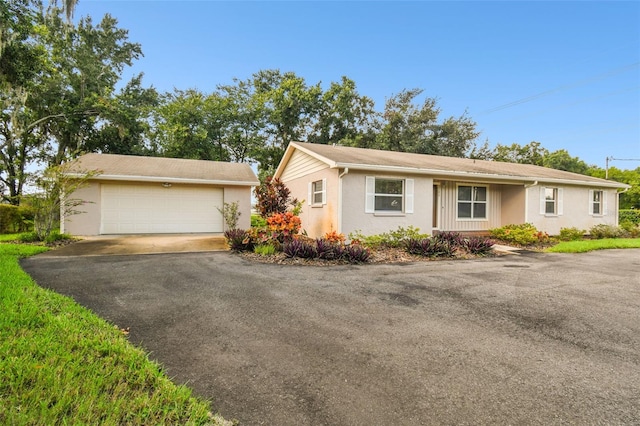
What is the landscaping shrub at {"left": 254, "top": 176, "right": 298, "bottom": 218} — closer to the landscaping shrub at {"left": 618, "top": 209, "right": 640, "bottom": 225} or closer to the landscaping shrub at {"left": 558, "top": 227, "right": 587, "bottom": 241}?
the landscaping shrub at {"left": 558, "top": 227, "right": 587, "bottom": 241}

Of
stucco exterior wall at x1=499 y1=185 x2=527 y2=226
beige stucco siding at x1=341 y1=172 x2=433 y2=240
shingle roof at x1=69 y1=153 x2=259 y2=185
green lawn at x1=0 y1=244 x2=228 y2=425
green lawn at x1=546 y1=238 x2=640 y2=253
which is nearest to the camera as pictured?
green lawn at x1=0 y1=244 x2=228 y2=425

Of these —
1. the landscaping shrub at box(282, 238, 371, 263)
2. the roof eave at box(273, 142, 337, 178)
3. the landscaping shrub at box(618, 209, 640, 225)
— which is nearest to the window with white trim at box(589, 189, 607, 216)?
the landscaping shrub at box(618, 209, 640, 225)

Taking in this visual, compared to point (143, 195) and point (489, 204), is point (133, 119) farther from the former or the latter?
point (489, 204)

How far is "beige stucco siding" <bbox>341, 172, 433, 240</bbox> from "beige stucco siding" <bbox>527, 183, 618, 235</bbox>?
5212 millimetres

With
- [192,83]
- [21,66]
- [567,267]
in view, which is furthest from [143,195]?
[192,83]

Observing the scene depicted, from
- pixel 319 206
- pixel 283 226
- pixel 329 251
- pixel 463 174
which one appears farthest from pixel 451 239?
pixel 283 226

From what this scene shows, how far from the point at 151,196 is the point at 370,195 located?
30.7 feet

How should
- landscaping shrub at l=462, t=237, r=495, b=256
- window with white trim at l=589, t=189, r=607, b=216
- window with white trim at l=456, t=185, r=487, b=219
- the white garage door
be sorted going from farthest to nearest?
window with white trim at l=589, t=189, r=607, b=216, window with white trim at l=456, t=185, r=487, b=219, the white garage door, landscaping shrub at l=462, t=237, r=495, b=256

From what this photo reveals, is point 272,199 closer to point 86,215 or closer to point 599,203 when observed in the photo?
point 86,215

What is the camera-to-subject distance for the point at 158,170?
43.5 feet

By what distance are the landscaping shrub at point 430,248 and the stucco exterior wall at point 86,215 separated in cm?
1198

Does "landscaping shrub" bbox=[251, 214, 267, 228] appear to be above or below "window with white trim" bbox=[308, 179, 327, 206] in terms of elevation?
below

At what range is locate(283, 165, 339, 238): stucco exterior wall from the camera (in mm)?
10023

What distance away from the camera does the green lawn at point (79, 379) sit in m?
1.80
